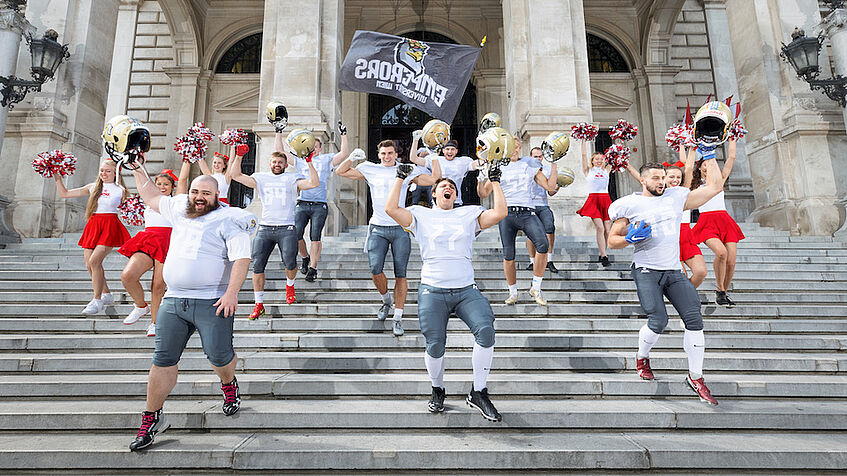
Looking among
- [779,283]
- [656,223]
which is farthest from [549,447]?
[779,283]

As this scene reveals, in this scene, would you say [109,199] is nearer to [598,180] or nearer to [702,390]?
[702,390]

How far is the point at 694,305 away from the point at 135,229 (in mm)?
10467

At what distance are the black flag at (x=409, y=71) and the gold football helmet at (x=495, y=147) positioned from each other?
431cm

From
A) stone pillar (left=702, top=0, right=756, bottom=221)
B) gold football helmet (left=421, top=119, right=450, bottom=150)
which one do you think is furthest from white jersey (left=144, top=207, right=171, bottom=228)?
stone pillar (left=702, top=0, right=756, bottom=221)

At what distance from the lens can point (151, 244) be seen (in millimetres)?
4738

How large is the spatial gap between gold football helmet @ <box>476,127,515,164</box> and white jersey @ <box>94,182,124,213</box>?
4657 mm

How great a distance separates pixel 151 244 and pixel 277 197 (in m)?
1.37

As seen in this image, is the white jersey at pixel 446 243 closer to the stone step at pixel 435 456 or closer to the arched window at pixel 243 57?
the stone step at pixel 435 456

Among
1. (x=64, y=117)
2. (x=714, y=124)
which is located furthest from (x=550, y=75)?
(x=64, y=117)

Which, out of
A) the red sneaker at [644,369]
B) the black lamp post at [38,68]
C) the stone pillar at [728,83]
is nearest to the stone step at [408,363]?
the red sneaker at [644,369]

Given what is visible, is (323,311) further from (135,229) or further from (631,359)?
(135,229)

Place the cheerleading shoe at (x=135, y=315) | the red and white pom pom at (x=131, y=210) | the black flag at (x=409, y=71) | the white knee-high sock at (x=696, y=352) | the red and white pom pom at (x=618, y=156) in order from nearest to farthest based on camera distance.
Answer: the white knee-high sock at (x=696, y=352)
the cheerleading shoe at (x=135, y=315)
the red and white pom pom at (x=131, y=210)
the red and white pom pom at (x=618, y=156)
the black flag at (x=409, y=71)

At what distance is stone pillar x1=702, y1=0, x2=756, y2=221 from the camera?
13938 mm

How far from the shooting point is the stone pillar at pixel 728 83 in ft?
45.7
